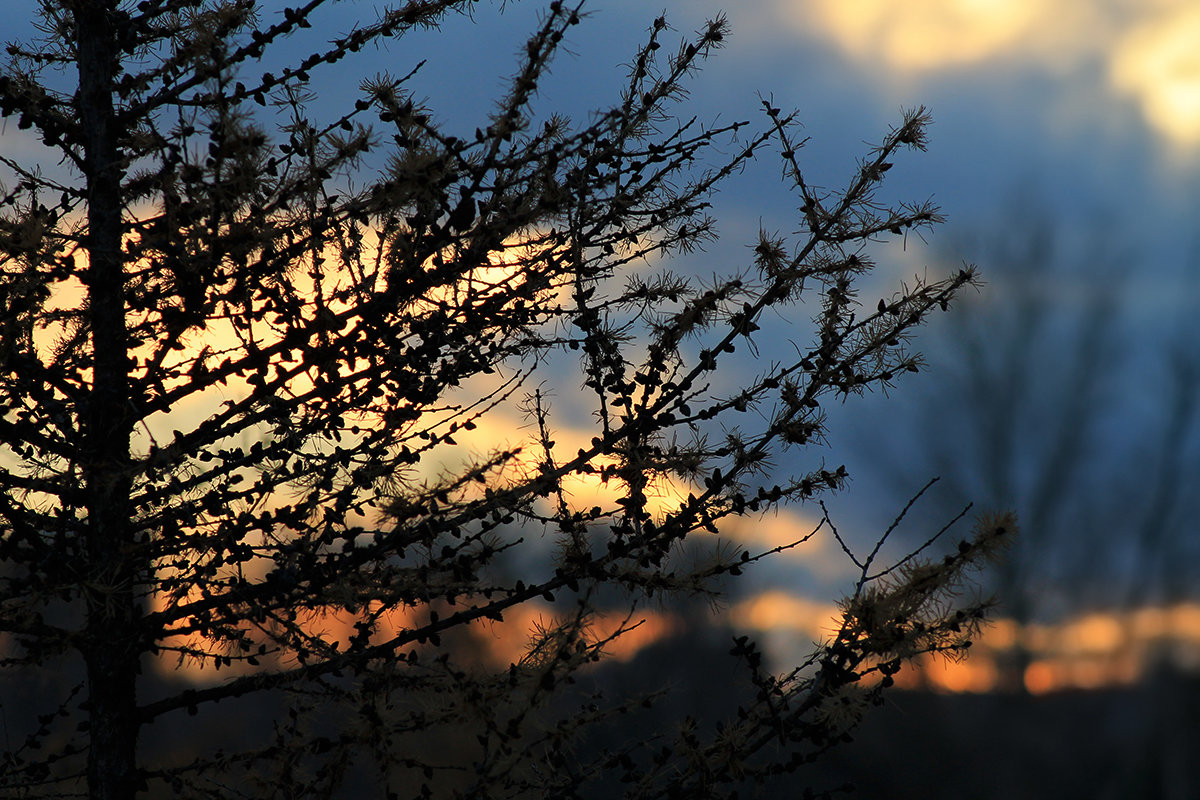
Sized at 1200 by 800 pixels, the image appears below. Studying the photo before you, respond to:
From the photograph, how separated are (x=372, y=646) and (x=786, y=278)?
1926mm

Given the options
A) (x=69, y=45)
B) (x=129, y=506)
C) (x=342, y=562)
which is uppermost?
(x=69, y=45)

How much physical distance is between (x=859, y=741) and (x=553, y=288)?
9.38 meters

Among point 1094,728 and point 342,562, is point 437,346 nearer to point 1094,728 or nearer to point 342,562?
point 342,562

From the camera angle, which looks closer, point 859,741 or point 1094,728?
point 1094,728

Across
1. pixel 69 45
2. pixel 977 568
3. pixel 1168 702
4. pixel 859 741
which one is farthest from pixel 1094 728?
pixel 69 45

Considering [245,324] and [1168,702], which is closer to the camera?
[245,324]

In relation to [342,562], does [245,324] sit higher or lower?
higher

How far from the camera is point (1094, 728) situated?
943cm

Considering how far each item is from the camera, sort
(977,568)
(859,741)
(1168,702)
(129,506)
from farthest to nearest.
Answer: (859,741), (1168,702), (129,506), (977,568)

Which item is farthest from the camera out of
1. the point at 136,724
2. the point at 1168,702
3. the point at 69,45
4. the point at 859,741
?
the point at 859,741

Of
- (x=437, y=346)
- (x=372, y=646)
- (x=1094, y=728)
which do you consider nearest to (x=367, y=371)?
(x=437, y=346)

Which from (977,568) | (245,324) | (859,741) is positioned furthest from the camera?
(859,741)

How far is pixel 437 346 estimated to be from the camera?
304cm

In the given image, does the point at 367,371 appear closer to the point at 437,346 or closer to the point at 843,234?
the point at 437,346
